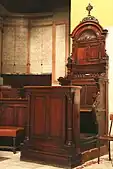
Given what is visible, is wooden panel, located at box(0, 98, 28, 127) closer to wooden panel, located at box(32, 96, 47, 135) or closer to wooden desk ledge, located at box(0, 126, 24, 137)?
wooden desk ledge, located at box(0, 126, 24, 137)

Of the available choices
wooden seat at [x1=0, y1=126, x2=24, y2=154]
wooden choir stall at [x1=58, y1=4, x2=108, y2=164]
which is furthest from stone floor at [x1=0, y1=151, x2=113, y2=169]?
wooden choir stall at [x1=58, y1=4, x2=108, y2=164]

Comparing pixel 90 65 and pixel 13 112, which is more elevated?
pixel 90 65

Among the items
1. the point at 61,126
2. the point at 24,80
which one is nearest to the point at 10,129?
the point at 61,126

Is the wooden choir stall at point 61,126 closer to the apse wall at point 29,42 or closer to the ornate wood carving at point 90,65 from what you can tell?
the ornate wood carving at point 90,65

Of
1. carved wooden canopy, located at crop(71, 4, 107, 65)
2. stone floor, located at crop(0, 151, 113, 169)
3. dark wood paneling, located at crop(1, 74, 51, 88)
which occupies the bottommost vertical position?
stone floor, located at crop(0, 151, 113, 169)

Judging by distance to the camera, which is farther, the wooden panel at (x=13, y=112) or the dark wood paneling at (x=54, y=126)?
the wooden panel at (x=13, y=112)

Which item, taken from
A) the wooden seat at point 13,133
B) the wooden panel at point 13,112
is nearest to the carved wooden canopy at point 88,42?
the wooden panel at point 13,112

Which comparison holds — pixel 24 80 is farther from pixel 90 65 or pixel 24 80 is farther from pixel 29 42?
pixel 90 65

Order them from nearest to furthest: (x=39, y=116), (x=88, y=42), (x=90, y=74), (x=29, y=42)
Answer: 1. (x=39, y=116)
2. (x=90, y=74)
3. (x=88, y=42)
4. (x=29, y=42)

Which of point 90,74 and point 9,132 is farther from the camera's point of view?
point 90,74

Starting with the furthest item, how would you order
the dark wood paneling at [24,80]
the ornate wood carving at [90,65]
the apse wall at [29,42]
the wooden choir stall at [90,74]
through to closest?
the dark wood paneling at [24,80]
the apse wall at [29,42]
the ornate wood carving at [90,65]
the wooden choir stall at [90,74]

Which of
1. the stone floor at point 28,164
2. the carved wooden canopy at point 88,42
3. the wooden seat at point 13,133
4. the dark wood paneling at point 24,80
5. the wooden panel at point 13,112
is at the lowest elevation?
the stone floor at point 28,164

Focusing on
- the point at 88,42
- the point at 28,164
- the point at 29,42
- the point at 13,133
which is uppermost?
the point at 29,42

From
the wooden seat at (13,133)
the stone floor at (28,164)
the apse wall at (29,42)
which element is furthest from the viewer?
the apse wall at (29,42)
